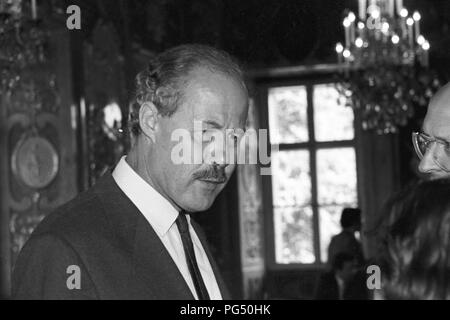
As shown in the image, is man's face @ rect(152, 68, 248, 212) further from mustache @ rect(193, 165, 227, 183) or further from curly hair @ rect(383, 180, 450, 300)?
curly hair @ rect(383, 180, 450, 300)

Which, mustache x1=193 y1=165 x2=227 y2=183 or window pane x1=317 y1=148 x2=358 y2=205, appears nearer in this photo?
mustache x1=193 y1=165 x2=227 y2=183

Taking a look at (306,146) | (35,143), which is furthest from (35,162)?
(306,146)

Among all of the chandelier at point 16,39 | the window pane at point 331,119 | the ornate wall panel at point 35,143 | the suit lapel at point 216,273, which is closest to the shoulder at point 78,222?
the suit lapel at point 216,273

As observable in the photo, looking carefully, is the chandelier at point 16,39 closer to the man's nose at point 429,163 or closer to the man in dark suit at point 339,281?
the man in dark suit at point 339,281

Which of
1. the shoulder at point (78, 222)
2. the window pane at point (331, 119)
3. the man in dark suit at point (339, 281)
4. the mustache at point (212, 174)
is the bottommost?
the man in dark suit at point (339, 281)

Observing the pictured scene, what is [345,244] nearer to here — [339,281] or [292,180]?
[339,281]

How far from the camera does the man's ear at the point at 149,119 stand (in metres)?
1.27

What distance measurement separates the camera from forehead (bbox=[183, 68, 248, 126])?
4.07 feet

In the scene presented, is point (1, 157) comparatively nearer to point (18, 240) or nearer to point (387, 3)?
point (18, 240)

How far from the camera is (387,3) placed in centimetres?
510

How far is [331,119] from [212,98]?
7.31 m

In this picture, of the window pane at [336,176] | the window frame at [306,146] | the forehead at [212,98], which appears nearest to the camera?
the forehead at [212,98]

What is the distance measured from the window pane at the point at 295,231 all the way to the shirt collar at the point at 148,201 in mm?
6950

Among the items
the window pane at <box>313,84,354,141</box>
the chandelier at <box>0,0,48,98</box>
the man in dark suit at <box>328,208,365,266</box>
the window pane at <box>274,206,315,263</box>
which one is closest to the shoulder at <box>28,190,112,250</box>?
the chandelier at <box>0,0,48,98</box>
